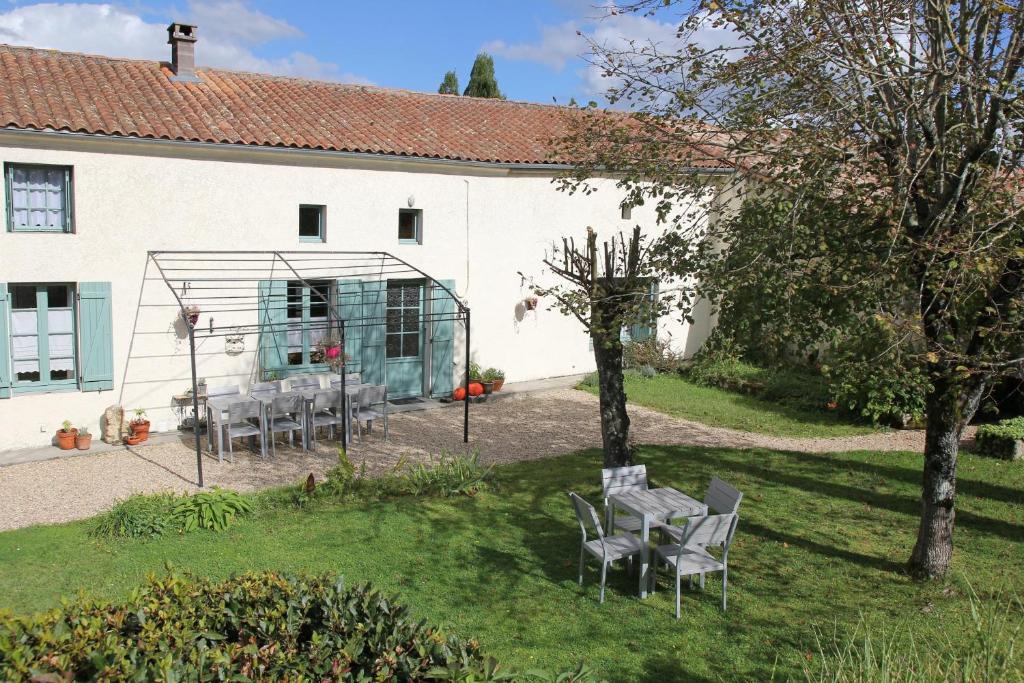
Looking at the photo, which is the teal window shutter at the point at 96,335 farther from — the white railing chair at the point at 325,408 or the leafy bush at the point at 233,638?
the leafy bush at the point at 233,638

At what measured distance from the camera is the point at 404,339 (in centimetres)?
1455

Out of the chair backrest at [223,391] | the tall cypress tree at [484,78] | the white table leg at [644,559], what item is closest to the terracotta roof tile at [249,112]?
the chair backrest at [223,391]

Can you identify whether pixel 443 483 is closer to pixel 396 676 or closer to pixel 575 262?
pixel 575 262

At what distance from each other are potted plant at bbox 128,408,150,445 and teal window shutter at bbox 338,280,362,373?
3329 millimetres

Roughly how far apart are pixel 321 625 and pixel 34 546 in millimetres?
5151

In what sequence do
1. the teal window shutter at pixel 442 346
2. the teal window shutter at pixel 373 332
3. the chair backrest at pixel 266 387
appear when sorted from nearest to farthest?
the chair backrest at pixel 266 387, the teal window shutter at pixel 373 332, the teal window shutter at pixel 442 346

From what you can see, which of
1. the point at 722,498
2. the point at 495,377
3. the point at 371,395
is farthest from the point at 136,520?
the point at 495,377

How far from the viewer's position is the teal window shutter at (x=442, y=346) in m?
14.8

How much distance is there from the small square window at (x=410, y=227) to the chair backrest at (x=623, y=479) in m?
7.63

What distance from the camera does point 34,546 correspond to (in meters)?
7.68

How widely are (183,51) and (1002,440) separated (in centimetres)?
1403

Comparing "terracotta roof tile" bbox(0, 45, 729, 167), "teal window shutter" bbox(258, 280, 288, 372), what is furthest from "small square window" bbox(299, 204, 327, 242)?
"terracotta roof tile" bbox(0, 45, 729, 167)

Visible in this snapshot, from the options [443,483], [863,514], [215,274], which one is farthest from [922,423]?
[215,274]

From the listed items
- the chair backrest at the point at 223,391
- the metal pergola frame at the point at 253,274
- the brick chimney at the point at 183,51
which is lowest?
the chair backrest at the point at 223,391
